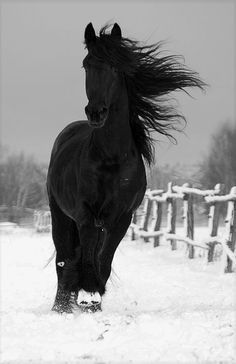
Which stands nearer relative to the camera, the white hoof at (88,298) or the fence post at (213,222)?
the white hoof at (88,298)

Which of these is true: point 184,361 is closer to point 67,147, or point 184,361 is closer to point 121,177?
point 121,177

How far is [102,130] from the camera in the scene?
5.04m

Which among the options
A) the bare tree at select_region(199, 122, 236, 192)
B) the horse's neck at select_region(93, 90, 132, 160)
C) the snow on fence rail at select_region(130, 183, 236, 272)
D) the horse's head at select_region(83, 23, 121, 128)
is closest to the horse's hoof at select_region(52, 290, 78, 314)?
the horse's neck at select_region(93, 90, 132, 160)

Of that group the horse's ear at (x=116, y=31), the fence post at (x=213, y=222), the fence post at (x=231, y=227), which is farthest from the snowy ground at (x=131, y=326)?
the horse's ear at (x=116, y=31)

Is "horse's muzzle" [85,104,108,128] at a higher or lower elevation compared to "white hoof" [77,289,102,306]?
higher

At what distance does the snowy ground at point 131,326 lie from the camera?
356 centimetres

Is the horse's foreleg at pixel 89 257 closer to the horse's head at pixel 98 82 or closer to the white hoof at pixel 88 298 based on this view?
the white hoof at pixel 88 298

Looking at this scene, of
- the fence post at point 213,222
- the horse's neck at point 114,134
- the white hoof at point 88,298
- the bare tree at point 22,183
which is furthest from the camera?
the bare tree at point 22,183

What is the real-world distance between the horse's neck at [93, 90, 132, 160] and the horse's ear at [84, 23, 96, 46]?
2.06 feet

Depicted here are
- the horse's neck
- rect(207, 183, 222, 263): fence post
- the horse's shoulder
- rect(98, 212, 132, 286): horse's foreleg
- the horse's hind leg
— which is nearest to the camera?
→ the horse's neck

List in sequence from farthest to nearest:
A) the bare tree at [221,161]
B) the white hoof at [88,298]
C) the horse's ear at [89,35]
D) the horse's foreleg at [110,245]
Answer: the bare tree at [221,161], the horse's foreleg at [110,245], the horse's ear at [89,35], the white hoof at [88,298]

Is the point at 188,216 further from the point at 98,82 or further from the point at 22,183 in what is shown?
the point at 22,183

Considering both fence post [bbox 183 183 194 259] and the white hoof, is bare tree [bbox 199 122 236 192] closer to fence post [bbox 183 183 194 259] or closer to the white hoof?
fence post [bbox 183 183 194 259]

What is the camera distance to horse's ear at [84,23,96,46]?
16.1 feet
